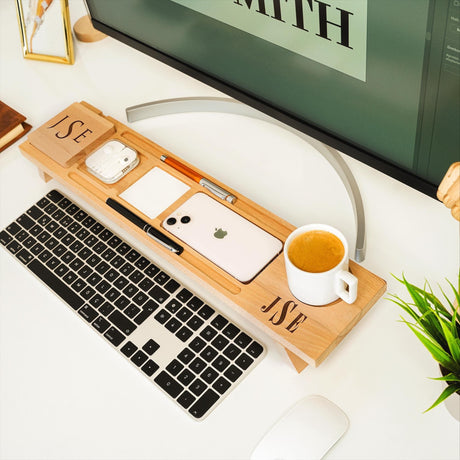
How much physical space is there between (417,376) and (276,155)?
47cm

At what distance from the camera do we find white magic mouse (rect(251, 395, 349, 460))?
0.78 m

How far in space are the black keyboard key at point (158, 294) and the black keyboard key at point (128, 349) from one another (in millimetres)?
80

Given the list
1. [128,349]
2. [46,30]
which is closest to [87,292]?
[128,349]

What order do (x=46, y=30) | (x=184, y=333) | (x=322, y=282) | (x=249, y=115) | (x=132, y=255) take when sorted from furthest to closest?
(x=46, y=30)
(x=249, y=115)
(x=132, y=255)
(x=184, y=333)
(x=322, y=282)

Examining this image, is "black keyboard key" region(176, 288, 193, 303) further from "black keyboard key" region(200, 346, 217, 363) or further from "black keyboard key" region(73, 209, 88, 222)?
"black keyboard key" region(73, 209, 88, 222)

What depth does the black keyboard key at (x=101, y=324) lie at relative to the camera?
95 cm

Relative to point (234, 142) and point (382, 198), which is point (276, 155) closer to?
point (234, 142)

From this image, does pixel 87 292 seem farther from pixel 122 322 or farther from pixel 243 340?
pixel 243 340

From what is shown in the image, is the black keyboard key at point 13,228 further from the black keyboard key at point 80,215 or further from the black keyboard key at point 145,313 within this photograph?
the black keyboard key at point 145,313

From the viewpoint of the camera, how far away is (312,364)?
84 centimetres

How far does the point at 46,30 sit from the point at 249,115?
0.53 m

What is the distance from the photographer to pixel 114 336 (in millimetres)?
943

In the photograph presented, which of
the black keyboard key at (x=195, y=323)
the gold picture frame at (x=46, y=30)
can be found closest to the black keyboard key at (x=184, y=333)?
the black keyboard key at (x=195, y=323)

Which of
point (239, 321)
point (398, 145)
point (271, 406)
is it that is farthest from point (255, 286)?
point (398, 145)
